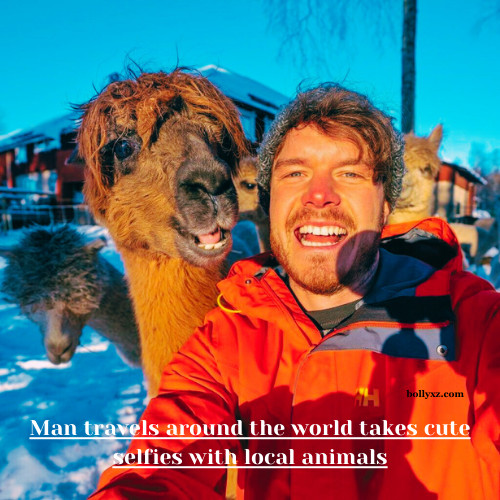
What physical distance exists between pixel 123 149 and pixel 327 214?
1581 mm

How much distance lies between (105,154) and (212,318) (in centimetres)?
151

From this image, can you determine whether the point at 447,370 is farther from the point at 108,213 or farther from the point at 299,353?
the point at 108,213

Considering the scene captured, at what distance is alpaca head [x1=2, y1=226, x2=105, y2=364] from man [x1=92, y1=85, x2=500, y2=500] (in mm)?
2517

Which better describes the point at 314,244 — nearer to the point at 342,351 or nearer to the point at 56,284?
the point at 342,351

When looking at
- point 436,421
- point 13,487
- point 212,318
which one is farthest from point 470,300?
point 13,487

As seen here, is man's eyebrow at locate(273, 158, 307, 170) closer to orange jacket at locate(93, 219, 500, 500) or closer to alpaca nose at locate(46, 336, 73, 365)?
orange jacket at locate(93, 219, 500, 500)

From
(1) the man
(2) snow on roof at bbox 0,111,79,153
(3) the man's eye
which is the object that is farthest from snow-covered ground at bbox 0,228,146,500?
(2) snow on roof at bbox 0,111,79,153

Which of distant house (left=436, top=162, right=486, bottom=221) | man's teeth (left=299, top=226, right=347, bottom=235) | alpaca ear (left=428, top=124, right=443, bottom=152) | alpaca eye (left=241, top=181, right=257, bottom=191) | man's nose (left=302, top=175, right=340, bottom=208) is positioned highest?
distant house (left=436, top=162, right=486, bottom=221)

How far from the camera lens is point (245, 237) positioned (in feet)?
19.8

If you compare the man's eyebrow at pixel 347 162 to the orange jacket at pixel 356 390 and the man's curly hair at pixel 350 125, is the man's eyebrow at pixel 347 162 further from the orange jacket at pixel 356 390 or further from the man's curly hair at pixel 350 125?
the orange jacket at pixel 356 390

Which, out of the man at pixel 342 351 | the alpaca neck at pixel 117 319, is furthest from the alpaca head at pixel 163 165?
the alpaca neck at pixel 117 319

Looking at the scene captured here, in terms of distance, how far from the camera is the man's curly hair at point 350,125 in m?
1.83

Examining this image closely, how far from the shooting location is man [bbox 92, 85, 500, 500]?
1.28 m

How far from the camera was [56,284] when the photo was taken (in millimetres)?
3734
